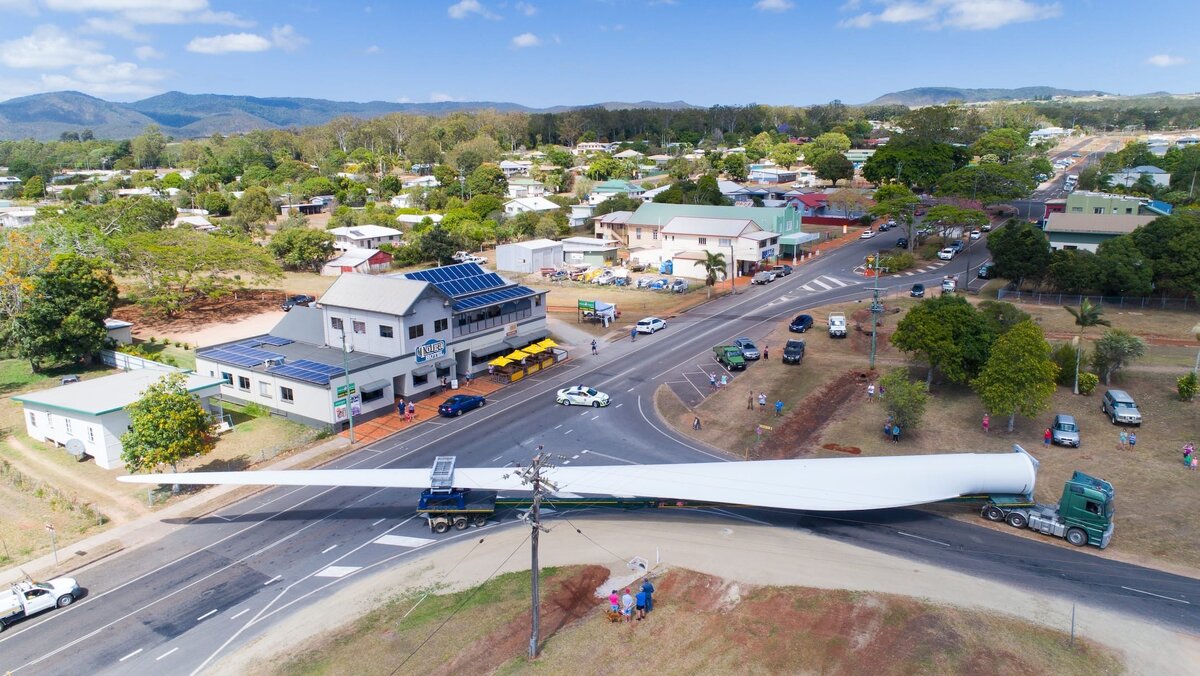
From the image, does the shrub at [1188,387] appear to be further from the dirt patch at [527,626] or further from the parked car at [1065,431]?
the dirt patch at [527,626]

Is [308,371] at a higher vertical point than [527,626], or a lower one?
Result: higher

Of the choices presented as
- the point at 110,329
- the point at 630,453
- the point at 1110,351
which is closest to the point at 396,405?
the point at 630,453

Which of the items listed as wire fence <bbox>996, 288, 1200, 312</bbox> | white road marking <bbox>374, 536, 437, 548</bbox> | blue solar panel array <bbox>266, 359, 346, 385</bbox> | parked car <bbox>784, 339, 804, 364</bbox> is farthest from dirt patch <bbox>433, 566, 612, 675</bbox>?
wire fence <bbox>996, 288, 1200, 312</bbox>

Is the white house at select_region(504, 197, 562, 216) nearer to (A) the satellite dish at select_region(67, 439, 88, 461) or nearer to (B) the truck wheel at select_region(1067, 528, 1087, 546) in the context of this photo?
(A) the satellite dish at select_region(67, 439, 88, 461)

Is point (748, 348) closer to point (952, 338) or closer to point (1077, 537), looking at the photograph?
point (952, 338)

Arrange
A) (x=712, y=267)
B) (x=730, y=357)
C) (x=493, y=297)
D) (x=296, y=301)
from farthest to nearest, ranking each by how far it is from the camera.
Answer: (x=712, y=267) → (x=296, y=301) → (x=493, y=297) → (x=730, y=357)

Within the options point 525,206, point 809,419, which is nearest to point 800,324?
point 809,419
